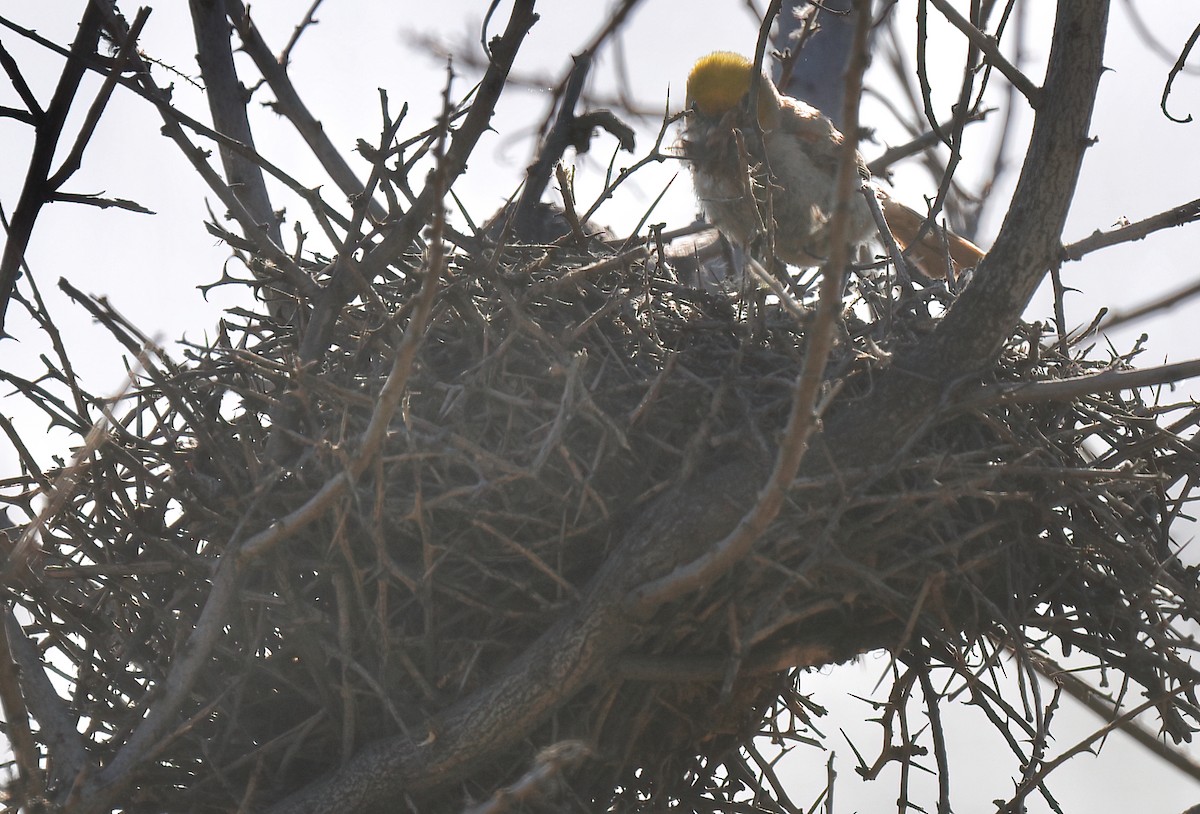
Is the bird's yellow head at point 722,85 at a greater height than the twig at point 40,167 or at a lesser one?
greater

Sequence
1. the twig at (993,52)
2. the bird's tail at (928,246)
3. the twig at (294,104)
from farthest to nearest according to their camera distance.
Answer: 1. the bird's tail at (928,246)
2. the twig at (294,104)
3. the twig at (993,52)

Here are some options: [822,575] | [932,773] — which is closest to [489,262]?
[822,575]

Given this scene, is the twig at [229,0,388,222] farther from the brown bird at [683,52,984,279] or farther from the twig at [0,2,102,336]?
the twig at [0,2,102,336]

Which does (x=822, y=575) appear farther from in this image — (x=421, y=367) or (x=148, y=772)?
(x=148, y=772)

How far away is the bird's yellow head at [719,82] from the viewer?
339 centimetres

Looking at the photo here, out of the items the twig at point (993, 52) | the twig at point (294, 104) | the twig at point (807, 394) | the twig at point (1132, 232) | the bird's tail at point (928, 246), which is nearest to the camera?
the twig at point (807, 394)

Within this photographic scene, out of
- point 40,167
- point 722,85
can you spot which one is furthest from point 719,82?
point 40,167

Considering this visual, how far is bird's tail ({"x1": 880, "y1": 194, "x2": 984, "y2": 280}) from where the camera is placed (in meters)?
3.19

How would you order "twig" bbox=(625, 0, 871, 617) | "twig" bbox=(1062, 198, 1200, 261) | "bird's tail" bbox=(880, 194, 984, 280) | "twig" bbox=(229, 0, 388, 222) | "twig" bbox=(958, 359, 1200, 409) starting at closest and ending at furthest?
1. "twig" bbox=(625, 0, 871, 617)
2. "twig" bbox=(958, 359, 1200, 409)
3. "twig" bbox=(1062, 198, 1200, 261)
4. "twig" bbox=(229, 0, 388, 222)
5. "bird's tail" bbox=(880, 194, 984, 280)

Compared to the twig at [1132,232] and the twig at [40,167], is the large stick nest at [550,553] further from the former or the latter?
the twig at [40,167]

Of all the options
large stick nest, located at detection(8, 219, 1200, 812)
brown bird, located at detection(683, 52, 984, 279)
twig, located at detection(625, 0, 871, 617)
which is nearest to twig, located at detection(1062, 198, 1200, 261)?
large stick nest, located at detection(8, 219, 1200, 812)

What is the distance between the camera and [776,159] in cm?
350

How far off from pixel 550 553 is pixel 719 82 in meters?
1.96

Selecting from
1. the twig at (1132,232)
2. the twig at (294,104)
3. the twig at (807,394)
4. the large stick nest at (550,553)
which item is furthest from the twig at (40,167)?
the twig at (1132,232)
